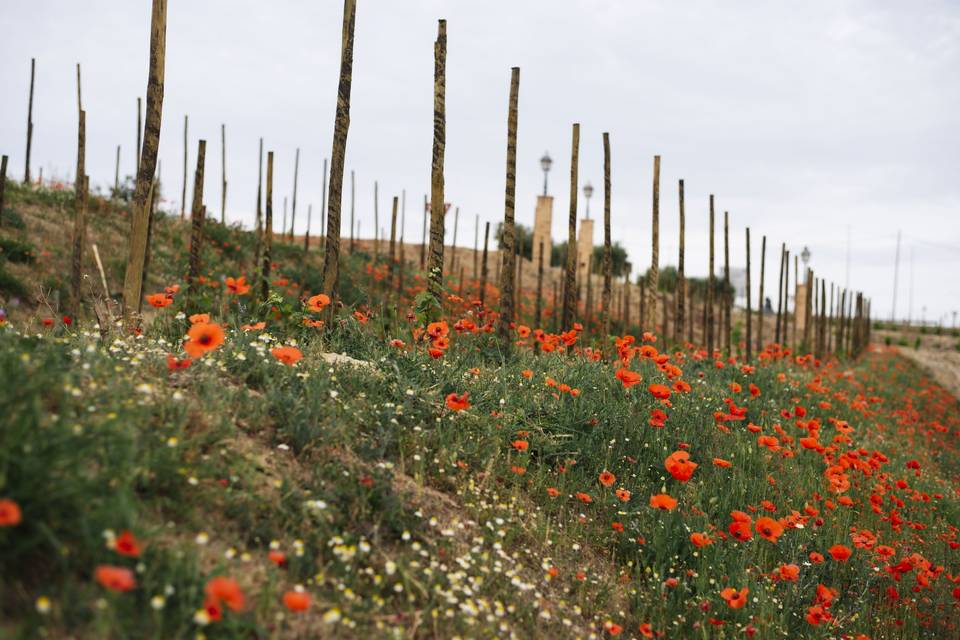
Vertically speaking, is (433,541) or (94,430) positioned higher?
(94,430)

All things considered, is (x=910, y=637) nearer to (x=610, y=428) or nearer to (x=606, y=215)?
(x=610, y=428)

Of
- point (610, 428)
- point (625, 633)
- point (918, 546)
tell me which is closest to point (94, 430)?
point (625, 633)

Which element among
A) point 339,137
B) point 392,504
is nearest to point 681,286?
point 339,137

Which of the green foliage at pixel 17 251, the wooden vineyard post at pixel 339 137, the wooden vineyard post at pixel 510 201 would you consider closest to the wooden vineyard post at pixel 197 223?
the wooden vineyard post at pixel 339 137

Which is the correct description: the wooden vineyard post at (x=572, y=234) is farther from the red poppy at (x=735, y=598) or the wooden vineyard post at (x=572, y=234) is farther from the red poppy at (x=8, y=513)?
the red poppy at (x=8, y=513)

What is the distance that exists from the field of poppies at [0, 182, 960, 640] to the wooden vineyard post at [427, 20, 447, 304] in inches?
42.0

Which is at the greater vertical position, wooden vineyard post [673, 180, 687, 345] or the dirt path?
wooden vineyard post [673, 180, 687, 345]

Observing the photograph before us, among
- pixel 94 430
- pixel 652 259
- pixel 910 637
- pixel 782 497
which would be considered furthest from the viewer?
→ pixel 652 259

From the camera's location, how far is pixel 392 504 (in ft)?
10.1

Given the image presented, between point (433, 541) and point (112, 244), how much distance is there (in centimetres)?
1626

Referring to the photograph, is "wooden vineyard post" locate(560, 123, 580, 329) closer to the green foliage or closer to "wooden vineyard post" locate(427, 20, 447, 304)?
"wooden vineyard post" locate(427, 20, 447, 304)

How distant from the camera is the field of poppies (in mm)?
2160

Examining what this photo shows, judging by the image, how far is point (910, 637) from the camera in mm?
4438

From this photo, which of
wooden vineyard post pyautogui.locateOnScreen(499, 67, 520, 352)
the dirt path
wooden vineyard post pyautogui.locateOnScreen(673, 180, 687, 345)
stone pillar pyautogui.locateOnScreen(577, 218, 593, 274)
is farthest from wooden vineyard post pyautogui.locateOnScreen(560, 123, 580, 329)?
stone pillar pyautogui.locateOnScreen(577, 218, 593, 274)
